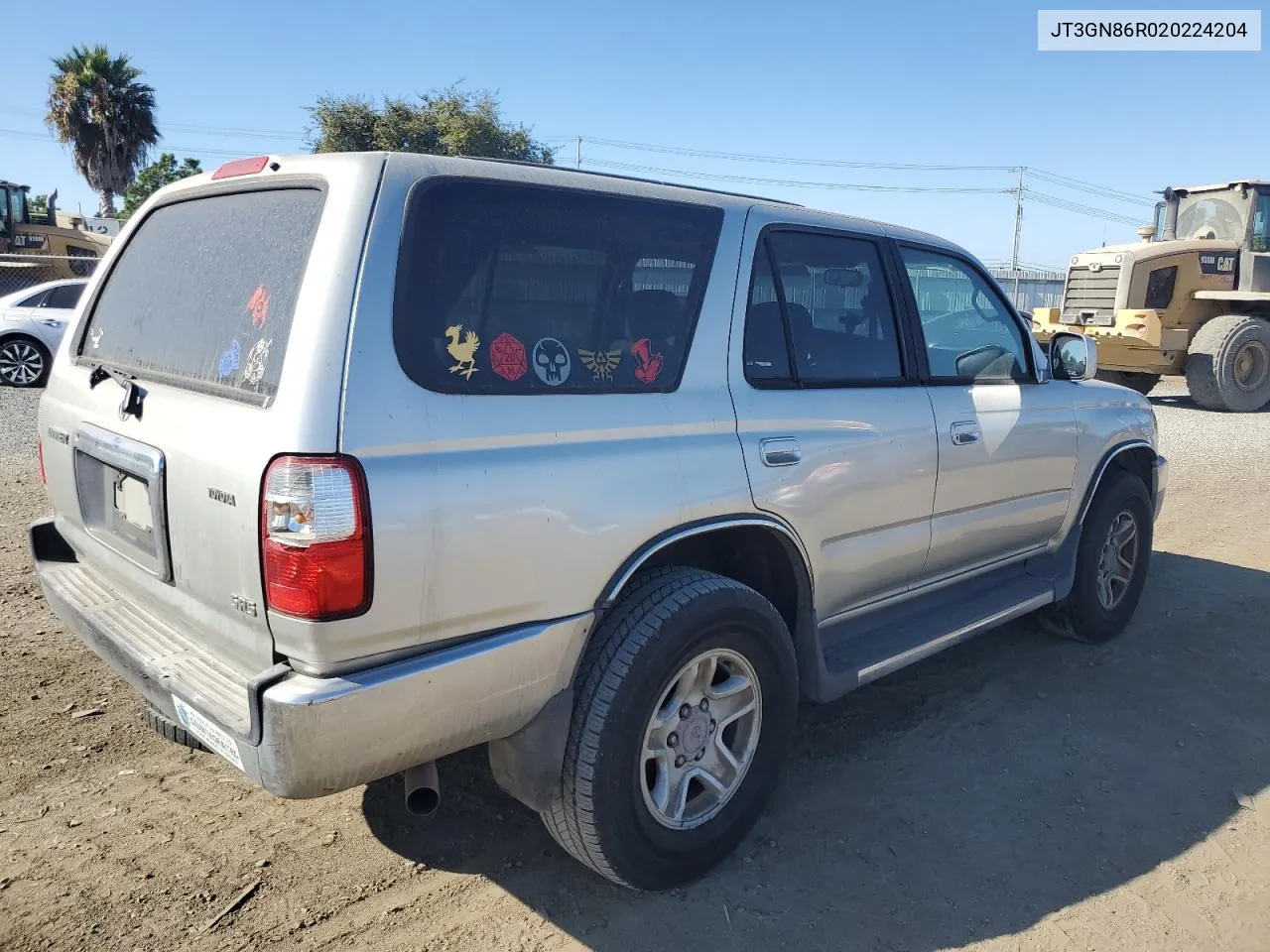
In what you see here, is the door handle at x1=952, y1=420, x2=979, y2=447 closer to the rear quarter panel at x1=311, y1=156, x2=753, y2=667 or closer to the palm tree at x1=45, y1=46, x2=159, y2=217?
the rear quarter panel at x1=311, y1=156, x2=753, y2=667

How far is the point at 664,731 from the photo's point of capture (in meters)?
2.70

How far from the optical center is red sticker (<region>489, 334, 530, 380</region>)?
2338mm

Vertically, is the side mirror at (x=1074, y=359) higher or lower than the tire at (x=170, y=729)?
higher

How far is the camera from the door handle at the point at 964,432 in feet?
11.8

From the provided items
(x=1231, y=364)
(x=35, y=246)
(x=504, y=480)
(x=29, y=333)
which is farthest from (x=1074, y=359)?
(x=35, y=246)

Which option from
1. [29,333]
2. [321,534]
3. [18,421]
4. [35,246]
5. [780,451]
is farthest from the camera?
[35,246]

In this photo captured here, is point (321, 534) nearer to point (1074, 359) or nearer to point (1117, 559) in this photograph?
point (1074, 359)

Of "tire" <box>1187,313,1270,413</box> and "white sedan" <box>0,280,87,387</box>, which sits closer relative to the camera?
"white sedan" <box>0,280,87,387</box>

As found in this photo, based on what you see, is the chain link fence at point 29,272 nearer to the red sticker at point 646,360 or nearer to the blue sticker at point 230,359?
the blue sticker at point 230,359

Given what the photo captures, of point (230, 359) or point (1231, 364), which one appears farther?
point (1231, 364)

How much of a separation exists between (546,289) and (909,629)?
6.57ft

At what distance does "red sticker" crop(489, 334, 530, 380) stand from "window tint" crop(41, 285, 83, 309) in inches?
490

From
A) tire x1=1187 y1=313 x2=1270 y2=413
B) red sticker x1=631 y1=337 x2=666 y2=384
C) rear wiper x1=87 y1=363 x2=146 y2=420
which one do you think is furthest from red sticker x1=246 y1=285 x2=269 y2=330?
tire x1=1187 y1=313 x2=1270 y2=413

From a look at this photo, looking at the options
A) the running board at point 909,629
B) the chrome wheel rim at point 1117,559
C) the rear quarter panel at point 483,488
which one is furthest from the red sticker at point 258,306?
the chrome wheel rim at point 1117,559
